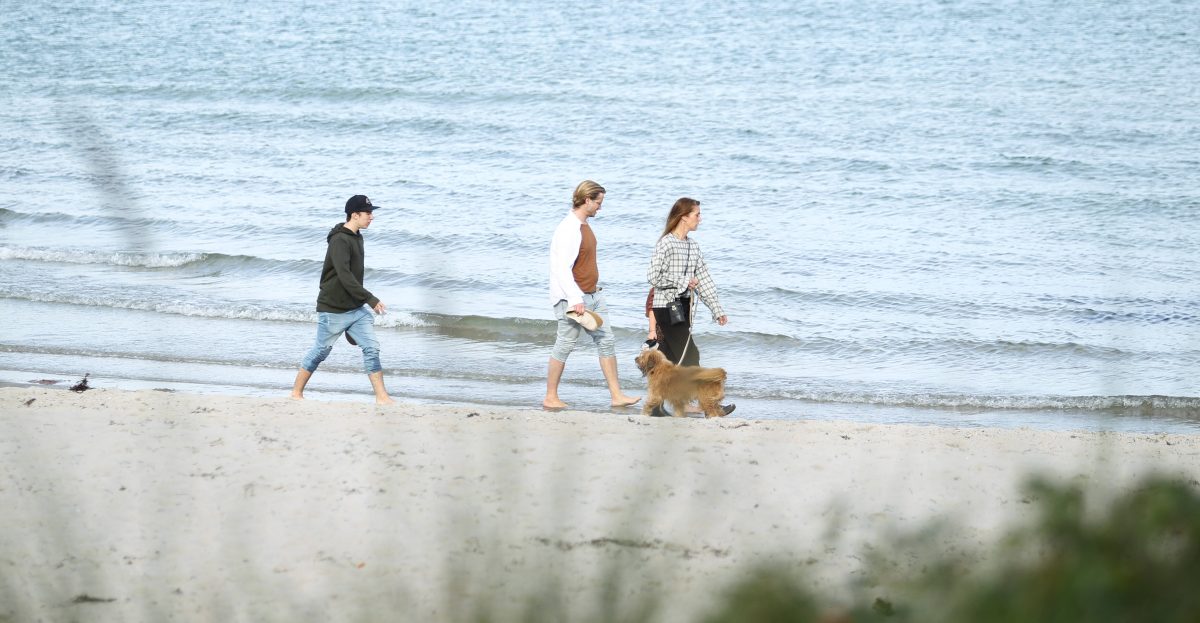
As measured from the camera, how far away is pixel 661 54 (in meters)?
40.0

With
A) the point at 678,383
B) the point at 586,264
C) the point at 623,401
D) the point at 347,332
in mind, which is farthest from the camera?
the point at 623,401

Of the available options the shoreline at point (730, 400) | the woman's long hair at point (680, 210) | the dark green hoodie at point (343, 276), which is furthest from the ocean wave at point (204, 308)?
the woman's long hair at point (680, 210)

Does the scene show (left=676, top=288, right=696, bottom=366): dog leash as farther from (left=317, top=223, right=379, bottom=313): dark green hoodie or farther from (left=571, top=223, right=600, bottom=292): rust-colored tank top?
(left=317, top=223, right=379, bottom=313): dark green hoodie

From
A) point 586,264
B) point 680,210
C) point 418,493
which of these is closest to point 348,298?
point 586,264

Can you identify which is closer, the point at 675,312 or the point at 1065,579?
the point at 1065,579

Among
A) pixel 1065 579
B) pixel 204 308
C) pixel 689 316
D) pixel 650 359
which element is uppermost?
pixel 1065 579

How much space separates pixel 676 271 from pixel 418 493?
11.0ft

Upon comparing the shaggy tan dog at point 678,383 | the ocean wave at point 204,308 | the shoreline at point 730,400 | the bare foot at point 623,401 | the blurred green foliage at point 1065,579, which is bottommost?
the ocean wave at point 204,308

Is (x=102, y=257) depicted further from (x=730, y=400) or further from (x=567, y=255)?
(x=567, y=255)

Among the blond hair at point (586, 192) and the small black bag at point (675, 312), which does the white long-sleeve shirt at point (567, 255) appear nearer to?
the blond hair at point (586, 192)

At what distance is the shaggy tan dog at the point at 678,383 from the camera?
28.5 ft

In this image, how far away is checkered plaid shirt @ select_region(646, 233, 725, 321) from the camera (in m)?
8.87

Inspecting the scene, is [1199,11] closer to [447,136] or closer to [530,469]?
[447,136]

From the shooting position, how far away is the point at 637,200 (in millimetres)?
21516
